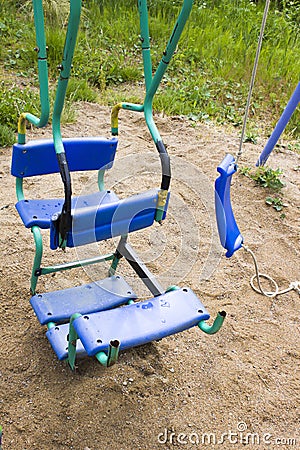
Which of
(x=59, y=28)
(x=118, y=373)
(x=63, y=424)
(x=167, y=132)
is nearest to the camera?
(x=63, y=424)

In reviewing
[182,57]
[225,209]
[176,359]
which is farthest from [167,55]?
[182,57]

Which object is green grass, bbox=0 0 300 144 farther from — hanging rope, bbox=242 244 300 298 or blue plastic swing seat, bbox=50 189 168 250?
blue plastic swing seat, bbox=50 189 168 250

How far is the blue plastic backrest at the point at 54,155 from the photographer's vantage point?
6.89 ft

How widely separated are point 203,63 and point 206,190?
2298 millimetres

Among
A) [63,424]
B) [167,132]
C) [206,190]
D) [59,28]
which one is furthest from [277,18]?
[63,424]

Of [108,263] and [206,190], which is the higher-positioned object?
[206,190]

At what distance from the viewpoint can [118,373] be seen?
2047 mm

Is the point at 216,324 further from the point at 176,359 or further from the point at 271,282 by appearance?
the point at 271,282

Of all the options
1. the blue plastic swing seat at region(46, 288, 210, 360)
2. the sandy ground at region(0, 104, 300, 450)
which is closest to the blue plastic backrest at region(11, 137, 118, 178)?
the sandy ground at region(0, 104, 300, 450)

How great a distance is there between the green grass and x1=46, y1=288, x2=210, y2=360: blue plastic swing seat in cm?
215

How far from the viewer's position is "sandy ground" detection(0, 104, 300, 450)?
1890mm

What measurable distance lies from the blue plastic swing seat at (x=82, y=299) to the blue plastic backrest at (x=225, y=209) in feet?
1.86

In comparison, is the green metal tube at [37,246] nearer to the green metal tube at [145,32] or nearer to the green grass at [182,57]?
the green metal tube at [145,32]

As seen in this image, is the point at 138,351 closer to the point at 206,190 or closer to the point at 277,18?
the point at 206,190
